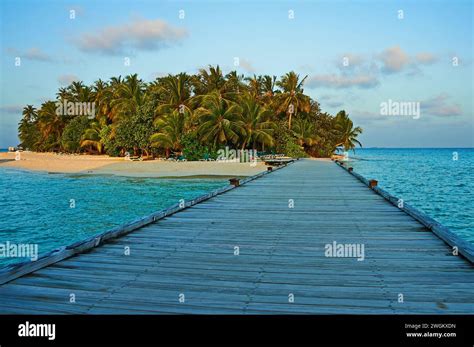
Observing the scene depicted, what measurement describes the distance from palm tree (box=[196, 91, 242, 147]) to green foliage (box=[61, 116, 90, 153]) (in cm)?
3230

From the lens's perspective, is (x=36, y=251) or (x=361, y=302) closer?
(x=361, y=302)

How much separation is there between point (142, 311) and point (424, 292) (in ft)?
7.66

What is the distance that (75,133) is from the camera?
63344 millimetres

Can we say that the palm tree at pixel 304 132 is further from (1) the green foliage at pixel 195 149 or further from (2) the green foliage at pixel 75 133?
(2) the green foliage at pixel 75 133

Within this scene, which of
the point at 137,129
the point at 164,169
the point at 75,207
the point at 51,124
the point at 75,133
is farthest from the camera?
the point at 51,124

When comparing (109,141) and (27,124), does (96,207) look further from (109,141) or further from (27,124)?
(27,124)

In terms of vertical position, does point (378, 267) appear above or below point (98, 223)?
above

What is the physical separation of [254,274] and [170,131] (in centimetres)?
3695

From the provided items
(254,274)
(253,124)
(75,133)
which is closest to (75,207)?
(254,274)

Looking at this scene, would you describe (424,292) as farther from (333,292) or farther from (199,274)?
(199,274)

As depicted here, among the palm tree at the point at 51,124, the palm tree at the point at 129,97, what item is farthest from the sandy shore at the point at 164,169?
the palm tree at the point at 51,124

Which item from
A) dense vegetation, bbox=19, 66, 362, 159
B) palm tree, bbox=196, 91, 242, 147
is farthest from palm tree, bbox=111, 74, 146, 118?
palm tree, bbox=196, 91, 242, 147

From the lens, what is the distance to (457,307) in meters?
3.20

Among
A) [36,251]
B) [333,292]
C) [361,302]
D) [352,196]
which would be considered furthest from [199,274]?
[352,196]
